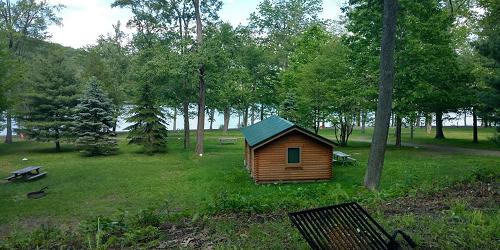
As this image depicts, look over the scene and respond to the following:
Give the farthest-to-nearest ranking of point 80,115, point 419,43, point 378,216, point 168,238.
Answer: point 80,115
point 419,43
point 378,216
point 168,238

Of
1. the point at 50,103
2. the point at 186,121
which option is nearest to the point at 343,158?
the point at 186,121

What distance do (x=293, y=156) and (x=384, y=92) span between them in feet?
20.3

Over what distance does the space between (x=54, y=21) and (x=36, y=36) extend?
2.52 meters

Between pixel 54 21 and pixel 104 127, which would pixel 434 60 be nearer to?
pixel 104 127

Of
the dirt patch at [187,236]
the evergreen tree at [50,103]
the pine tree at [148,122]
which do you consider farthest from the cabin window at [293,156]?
the evergreen tree at [50,103]

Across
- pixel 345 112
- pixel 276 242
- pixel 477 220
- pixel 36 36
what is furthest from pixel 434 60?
pixel 36 36

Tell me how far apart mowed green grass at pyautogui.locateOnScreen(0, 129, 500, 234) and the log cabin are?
2.39 ft

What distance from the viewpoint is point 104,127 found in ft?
88.4

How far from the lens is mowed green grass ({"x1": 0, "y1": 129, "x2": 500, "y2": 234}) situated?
7883mm

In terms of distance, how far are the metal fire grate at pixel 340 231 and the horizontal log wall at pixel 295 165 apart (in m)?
11.9

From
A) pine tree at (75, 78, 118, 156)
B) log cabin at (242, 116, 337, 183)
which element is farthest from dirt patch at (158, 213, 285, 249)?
pine tree at (75, 78, 118, 156)

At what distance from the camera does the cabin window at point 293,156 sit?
54.7 feet

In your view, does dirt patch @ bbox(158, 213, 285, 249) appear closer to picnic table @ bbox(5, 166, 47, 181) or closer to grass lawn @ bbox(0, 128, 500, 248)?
grass lawn @ bbox(0, 128, 500, 248)

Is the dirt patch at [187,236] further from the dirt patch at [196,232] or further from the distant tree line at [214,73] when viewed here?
the distant tree line at [214,73]
